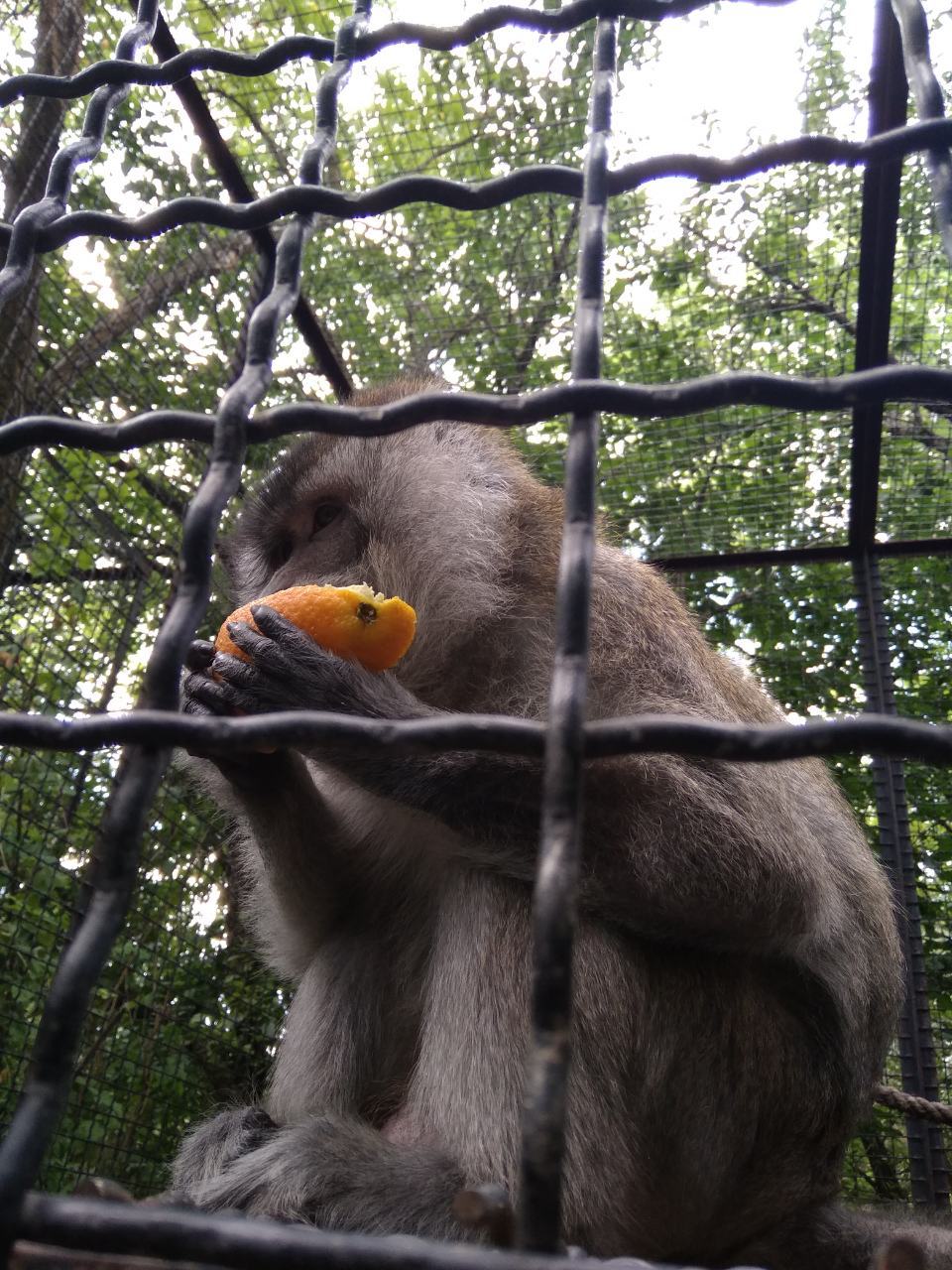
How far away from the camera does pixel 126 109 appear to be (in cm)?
525

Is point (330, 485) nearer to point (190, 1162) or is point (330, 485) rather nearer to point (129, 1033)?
point (190, 1162)

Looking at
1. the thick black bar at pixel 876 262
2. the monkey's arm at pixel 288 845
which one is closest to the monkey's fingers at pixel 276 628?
the monkey's arm at pixel 288 845

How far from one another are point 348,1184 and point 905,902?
279cm

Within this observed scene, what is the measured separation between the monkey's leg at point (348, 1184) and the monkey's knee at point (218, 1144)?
0.68ft

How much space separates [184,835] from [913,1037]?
11.0 ft

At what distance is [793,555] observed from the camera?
4.49 metres

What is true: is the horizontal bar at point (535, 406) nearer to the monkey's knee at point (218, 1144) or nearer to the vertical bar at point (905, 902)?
the monkey's knee at point (218, 1144)

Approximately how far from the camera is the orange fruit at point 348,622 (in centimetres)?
201

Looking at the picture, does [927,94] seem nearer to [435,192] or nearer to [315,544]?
[435,192]

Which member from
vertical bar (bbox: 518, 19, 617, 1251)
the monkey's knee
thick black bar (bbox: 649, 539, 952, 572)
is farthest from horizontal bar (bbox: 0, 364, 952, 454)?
thick black bar (bbox: 649, 539, 952, 572)

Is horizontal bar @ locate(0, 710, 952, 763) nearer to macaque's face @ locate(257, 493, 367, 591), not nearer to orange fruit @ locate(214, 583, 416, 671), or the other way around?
orange fruit @ locate(214, 583, 416, 671)

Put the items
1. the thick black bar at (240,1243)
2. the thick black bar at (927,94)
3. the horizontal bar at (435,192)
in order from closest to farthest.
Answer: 1. the thick black bar at (240,1243)
2. the thick black bar at (927,94)
3. the horizontal bar at (435,192)

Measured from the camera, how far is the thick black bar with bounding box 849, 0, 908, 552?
3.08m

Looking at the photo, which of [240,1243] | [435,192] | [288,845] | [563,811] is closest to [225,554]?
[288,845]
